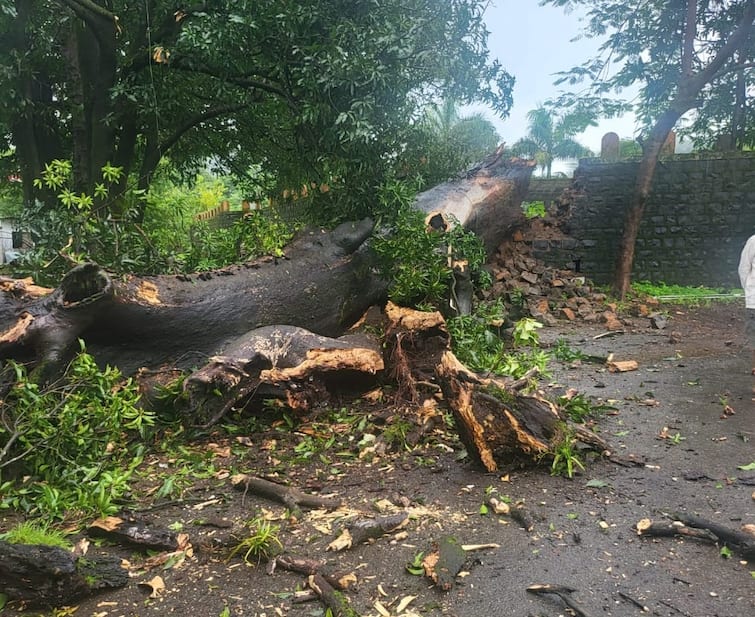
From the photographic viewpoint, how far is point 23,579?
1940 millimetres

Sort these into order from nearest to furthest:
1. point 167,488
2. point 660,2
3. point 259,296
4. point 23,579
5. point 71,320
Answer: point 23,579 < point 167,488 < point 71,320 < point 259,296 < point 660,2

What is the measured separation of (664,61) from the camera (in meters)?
12.3

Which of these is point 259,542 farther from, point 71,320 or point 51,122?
point 51,122

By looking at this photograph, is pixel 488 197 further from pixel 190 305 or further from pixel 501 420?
pixel 501 420

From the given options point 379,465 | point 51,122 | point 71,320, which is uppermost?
point 51,122

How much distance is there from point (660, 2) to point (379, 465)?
12616 millimetres

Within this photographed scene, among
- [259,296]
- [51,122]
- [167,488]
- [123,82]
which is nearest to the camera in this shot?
[167,488]

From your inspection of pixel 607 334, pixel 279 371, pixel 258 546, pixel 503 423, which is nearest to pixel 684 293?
pixel 607 334

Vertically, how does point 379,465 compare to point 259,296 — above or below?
below

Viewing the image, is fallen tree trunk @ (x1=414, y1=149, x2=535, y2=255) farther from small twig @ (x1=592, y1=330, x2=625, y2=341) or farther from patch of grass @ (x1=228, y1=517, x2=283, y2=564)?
patch of grass @ (x1=228, y1=517, x2=283, y2=564)

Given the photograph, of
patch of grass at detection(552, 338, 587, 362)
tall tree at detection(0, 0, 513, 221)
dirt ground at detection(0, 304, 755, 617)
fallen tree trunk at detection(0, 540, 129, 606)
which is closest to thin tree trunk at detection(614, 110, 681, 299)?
patch of grass at detection(552, 338, 587, 362)

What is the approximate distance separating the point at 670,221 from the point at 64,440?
12.4 m

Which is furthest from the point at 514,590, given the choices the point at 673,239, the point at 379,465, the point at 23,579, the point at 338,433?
the point at 673,239

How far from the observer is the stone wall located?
1191 centimetres
